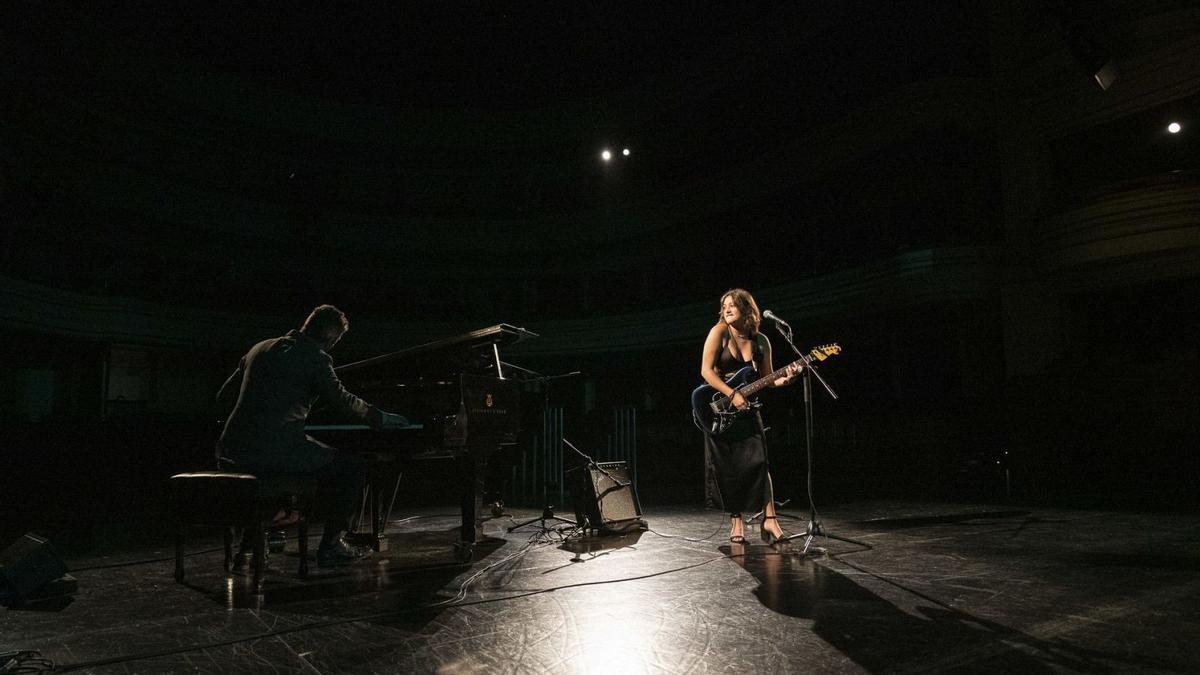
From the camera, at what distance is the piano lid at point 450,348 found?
4.18 metres

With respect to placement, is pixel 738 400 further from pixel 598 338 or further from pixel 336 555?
pixel 598 338

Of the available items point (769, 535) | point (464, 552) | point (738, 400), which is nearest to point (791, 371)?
point (738, 400)

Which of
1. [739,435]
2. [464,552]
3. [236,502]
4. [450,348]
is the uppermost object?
[450,348]

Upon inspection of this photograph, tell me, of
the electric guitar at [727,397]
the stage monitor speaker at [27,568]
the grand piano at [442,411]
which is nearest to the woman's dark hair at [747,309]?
the electric guitar at [727,397]

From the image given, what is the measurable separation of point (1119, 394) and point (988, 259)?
3.71 meters

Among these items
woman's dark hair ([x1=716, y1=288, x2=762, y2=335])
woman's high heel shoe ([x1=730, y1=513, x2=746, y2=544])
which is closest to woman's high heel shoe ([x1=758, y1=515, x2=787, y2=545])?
woman's high heel shoe ([x1=730, y1=513, x2=746, y2=544])

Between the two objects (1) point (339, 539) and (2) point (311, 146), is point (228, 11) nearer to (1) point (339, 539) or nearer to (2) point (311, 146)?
(2) point (311, 146)

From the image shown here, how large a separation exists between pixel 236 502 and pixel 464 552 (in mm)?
1305

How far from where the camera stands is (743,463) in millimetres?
4199

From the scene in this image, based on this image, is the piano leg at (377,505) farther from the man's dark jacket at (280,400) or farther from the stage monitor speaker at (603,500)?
the stage monitor speaker at (603,500)

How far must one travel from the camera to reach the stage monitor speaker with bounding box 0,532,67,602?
3084mm

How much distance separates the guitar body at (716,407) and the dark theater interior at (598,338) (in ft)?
0.08

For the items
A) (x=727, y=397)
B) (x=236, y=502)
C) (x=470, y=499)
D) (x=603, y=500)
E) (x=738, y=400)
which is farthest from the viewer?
(x=603, y=500)

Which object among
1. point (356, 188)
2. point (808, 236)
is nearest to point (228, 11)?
point (356, 188)
